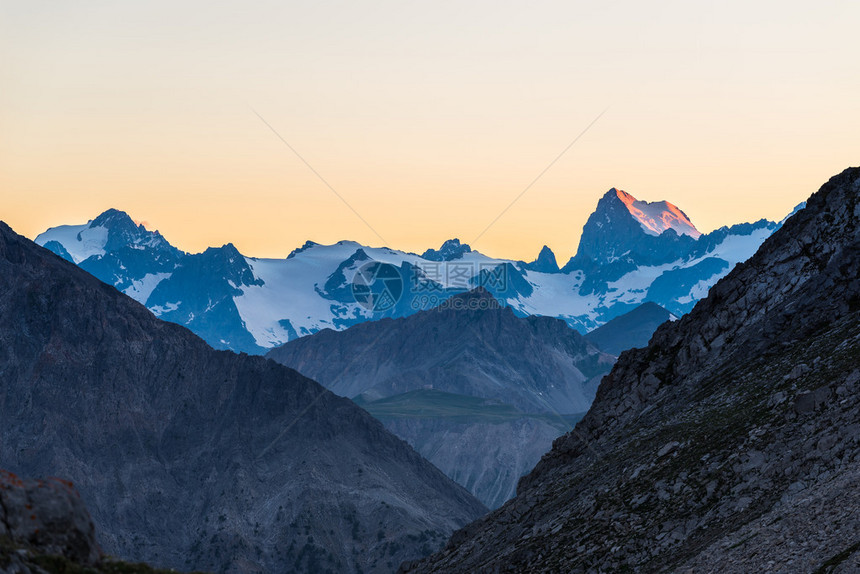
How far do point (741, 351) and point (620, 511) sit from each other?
18.7 m

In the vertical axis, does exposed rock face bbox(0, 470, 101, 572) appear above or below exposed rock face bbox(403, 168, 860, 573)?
above

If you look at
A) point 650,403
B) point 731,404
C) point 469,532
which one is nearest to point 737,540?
point 731,404

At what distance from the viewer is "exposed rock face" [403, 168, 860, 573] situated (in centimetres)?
4866

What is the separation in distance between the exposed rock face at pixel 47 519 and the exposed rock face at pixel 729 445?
2625 centimetres

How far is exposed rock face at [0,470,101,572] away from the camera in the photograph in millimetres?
34250

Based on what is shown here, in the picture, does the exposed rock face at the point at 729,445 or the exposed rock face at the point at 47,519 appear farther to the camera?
the exposed rock face at the point at 729,445

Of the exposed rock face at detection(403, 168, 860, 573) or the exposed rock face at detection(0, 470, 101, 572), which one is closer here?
the exposed rock face at detection(0, 470, 101, 572)

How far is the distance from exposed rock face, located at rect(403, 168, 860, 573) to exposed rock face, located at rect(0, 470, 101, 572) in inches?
1034

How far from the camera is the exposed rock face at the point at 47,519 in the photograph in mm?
34250

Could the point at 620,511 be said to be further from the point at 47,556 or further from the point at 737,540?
the point at 47,556

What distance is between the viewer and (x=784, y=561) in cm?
4306

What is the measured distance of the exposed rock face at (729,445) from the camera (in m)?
48.7

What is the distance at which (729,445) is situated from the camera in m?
59.6

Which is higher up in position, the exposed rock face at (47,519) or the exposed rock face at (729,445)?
the exposed rock face at (47,519)
